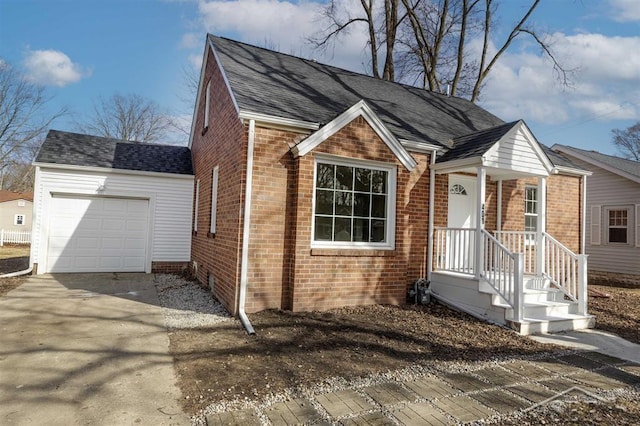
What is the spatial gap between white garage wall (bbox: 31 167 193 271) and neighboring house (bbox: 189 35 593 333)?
286 cm

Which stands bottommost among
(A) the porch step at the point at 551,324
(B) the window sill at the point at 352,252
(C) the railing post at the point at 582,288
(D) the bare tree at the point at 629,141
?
(A) the porch step at the point at 551,324

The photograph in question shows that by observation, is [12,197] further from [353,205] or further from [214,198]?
[353,205]

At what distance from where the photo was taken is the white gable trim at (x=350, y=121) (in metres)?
6.50

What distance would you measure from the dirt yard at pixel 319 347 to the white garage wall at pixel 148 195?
6.37 m

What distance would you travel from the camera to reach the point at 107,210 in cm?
1117

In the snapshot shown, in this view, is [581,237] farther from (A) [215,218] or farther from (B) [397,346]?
(A) [215,218]

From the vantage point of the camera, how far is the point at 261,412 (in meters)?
3.25

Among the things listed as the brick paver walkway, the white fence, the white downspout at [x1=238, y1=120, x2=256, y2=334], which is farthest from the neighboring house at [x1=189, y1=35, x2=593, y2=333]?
the white fence

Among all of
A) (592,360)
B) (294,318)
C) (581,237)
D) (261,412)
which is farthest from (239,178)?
(581,237)

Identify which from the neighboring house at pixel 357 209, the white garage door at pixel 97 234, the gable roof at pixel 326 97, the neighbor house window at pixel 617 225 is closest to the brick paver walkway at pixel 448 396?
the neighboring house at pixel 357 209

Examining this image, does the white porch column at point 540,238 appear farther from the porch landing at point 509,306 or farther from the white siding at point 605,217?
the white siding at point 605,217

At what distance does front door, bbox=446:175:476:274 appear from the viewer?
7809 mm

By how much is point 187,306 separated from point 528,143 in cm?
744

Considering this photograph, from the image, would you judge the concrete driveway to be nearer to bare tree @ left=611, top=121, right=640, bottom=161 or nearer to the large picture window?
the large picture window
